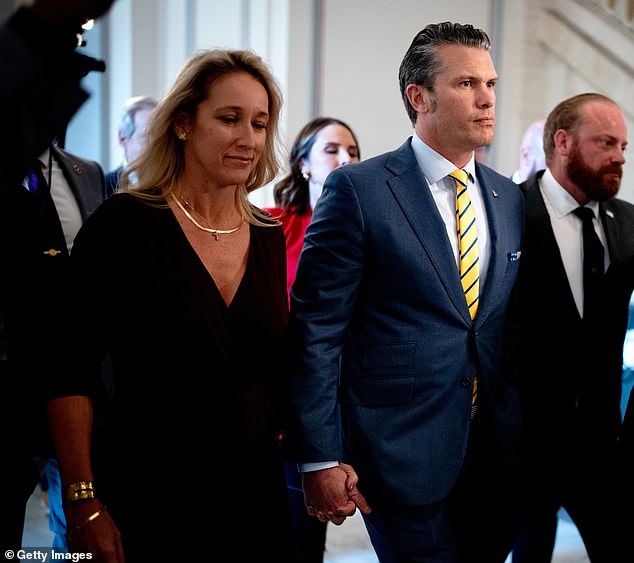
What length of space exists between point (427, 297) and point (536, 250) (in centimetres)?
62

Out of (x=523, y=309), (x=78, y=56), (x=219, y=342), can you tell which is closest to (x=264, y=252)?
(x=219, y=342)

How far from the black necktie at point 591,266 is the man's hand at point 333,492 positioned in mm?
890

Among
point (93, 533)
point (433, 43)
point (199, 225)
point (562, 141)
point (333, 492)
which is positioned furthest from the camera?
point (562, 141)

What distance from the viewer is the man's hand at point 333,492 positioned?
6.23 feet

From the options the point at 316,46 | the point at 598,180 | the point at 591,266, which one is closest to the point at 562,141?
the point at 598,180

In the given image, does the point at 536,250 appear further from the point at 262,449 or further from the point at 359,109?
the point at 359,109

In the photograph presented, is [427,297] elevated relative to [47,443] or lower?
elevated

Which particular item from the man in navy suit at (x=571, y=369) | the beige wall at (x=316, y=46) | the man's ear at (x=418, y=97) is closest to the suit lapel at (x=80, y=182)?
the man's ear at (x=418, y=97)

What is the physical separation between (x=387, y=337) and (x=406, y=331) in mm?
45

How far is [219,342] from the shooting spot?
1695 millimetres

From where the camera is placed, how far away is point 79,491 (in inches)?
63.6

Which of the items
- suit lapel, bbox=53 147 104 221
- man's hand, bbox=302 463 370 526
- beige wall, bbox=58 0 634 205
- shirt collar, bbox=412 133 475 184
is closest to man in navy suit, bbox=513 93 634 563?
shirt collar, bbox=412 133 475 184

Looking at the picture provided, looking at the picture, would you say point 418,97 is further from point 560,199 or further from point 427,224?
point 560,199

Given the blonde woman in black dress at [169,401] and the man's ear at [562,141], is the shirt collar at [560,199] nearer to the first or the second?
the man's ear at [562,141]
